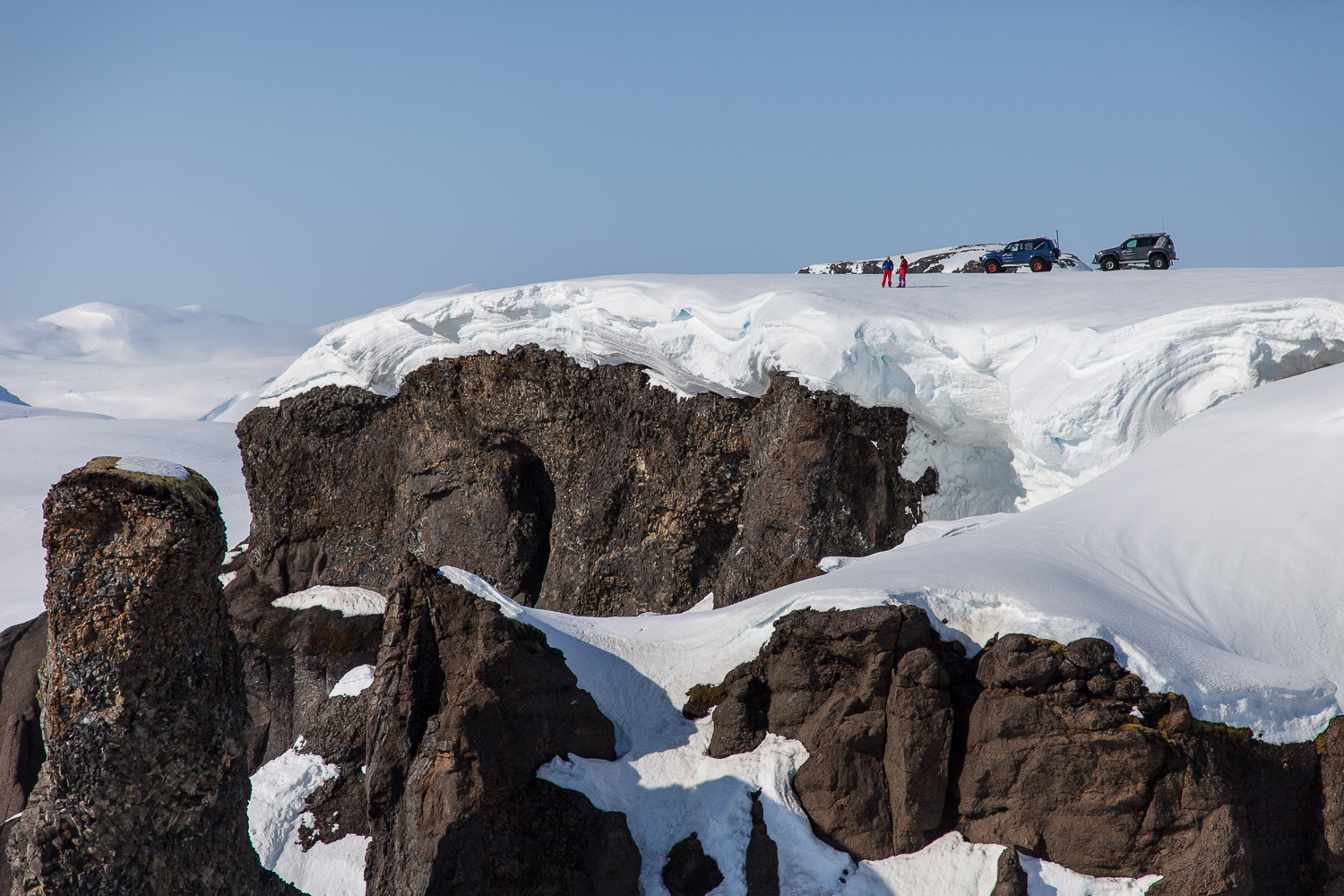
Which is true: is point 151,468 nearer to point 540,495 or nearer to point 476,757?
point 476,757

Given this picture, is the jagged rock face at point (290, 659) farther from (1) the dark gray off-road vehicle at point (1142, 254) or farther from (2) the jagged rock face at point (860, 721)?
(1) the dark gray off-road vehicle at point (1142, 254)

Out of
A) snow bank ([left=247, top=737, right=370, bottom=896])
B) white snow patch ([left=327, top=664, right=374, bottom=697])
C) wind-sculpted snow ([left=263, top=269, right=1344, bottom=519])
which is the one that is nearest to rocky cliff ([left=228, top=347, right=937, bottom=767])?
wind-sculpted snow ([left=263, top=269, right=1344, bottom=519])

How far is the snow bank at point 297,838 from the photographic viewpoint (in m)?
11.6

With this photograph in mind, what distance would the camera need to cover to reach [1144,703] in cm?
766

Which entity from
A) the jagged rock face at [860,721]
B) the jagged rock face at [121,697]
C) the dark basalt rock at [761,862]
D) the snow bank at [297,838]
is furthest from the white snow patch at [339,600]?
the jagged rock face at [121,697]

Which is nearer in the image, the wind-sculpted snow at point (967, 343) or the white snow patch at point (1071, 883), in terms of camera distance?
the white snow patch at point (1071, 883)

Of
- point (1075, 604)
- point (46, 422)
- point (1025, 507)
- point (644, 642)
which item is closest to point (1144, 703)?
point (1075, 604)

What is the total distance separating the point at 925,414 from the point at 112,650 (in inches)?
415

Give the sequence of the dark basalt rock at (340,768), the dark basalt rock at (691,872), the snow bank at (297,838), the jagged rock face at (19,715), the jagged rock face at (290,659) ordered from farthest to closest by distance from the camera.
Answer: the jagged rock face at (19,715) → the jagged rock face at (290,659) → the dark basalt rock at (340,768) → the snow bank at (297,838) → the dark basalt rock at (691,872)

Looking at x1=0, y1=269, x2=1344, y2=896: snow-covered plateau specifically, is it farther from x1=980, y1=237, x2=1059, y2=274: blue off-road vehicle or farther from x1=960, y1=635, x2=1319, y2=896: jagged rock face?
x1=980, y1=237, x2=1059, y2=274: blue off-road vehicle

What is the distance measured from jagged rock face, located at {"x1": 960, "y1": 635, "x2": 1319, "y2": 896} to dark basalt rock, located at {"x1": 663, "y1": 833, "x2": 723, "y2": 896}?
206 cm

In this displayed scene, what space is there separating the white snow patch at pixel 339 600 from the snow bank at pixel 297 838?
393 centimetres

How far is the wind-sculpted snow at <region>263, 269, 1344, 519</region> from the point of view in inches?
469

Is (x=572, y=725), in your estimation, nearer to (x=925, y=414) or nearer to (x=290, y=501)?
(x=925, y=414)
